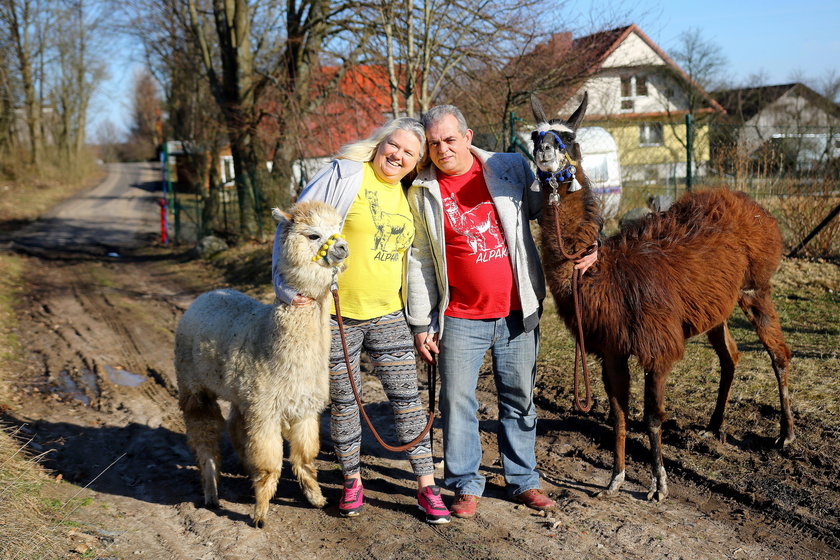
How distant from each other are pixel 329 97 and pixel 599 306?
1090cm

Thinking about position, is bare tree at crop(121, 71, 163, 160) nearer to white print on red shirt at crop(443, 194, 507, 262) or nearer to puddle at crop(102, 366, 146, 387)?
puddle at crop(102, 366, 146, 387)

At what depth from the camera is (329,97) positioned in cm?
1361

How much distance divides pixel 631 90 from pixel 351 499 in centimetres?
1617

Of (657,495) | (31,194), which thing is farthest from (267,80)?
(31,194)

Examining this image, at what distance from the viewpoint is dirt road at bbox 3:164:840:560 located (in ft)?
11.3

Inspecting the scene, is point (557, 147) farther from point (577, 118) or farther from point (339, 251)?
point (339, 251)

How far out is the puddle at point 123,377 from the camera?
6.65m

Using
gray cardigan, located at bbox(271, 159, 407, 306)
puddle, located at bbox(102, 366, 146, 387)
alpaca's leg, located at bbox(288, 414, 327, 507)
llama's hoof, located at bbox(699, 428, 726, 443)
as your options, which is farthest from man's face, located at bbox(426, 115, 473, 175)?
puddle, located at bbox(102, 366, 146, 387)

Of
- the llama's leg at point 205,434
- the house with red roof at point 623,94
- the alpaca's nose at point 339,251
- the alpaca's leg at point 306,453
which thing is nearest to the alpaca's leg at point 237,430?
the llama's leg at point 205,434

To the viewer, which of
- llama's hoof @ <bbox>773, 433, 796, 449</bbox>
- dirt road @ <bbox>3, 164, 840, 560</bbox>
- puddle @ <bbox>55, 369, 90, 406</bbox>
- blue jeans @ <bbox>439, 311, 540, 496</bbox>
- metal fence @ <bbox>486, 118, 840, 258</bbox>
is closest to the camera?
dirt road @ <bbox>3, 164, 840, 560</bbox>

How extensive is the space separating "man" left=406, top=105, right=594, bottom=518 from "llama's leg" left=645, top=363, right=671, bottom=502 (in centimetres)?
65

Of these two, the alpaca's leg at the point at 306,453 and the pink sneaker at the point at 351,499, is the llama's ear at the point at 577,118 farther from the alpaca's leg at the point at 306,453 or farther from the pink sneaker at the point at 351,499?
the pink sneaker at the point at 351,499

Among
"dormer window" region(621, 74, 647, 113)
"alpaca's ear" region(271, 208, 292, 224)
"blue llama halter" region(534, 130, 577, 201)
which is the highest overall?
"dormer window" region(621, 74, 647, 113)

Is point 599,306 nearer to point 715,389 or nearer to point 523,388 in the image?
point 523,388
